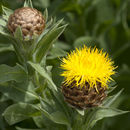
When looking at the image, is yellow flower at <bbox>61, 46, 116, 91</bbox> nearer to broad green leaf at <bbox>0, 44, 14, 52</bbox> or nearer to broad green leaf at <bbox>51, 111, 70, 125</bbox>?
broad green leaf at <bbox>51, 111, 70, 125</bbox>

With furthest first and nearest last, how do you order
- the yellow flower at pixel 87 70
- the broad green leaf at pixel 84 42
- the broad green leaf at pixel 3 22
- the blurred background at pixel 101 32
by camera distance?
the blurred background at pixel 101 32, the broad green leaf at pixel 84 42, the broad green leaf at pixel 3 22, the yellow flower at pixel 87 70

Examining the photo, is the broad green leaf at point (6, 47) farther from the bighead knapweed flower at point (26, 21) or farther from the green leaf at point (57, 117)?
the green leaf at point (57, 117)

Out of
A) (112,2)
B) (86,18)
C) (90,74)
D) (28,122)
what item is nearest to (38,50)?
(90,74)

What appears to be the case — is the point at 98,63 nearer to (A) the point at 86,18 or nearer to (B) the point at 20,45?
(B) the point at 20,45

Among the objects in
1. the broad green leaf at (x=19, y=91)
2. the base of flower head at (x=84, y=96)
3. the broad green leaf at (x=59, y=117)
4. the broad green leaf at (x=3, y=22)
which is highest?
the broad green leaf at (x=3, y=22)

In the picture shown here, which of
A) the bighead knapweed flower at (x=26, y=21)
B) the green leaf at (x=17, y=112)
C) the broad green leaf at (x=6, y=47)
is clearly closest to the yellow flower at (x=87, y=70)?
the bighead knapweed flower at (x=26, y=21)
